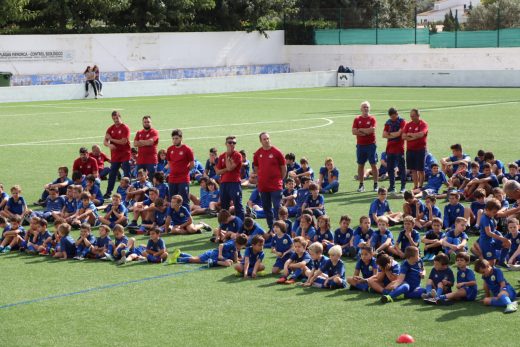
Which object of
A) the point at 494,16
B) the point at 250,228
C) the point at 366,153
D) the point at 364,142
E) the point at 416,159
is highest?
the point at 494,16

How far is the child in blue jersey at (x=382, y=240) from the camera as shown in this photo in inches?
570

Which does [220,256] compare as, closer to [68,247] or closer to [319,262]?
[319,262]

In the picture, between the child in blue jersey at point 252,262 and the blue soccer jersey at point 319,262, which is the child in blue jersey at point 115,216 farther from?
the blue soccer jersey at point 319,262

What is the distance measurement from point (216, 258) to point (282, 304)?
276 cm

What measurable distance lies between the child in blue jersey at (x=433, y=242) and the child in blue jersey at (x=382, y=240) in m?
0.61

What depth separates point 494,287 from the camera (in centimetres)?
1216

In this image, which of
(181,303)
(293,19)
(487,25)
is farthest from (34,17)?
(181,303)

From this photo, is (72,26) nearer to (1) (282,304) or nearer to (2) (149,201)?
(2) (149,201)

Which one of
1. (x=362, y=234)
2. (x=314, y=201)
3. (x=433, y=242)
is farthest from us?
(x=314, y=201)

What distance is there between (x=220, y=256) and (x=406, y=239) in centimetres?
291

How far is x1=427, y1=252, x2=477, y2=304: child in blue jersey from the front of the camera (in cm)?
1231

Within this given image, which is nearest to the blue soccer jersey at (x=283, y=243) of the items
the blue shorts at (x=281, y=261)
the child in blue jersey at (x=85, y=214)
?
the blue shorts at (x=281, y=261)

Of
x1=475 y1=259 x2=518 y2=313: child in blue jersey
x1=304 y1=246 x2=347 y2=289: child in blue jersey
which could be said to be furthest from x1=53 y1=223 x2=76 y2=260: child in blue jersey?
x1=475 y1=259 x2=518 y2=313: child in blue jersey

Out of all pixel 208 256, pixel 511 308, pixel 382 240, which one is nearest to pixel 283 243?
pixel 208 256
